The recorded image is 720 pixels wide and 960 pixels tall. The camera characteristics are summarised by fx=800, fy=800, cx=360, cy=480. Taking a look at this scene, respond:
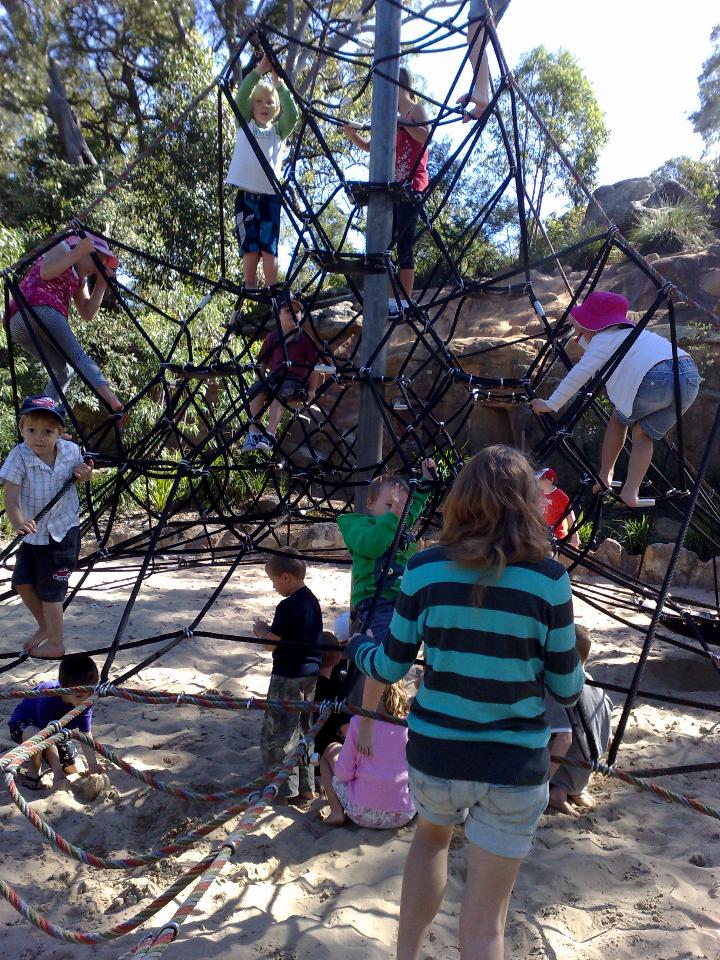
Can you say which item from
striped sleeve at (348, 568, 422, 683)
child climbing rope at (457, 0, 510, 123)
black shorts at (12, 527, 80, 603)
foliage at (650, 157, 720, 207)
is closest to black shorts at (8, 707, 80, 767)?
black shorts at (12, 527, 80, 603)

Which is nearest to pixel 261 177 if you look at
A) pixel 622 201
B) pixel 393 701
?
pixel 393 701

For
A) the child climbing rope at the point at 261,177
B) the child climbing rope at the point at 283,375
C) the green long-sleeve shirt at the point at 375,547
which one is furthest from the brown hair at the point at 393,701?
the child climbing rope at the point at 261,177

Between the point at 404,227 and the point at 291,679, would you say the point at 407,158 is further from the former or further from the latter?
the point at 291,679

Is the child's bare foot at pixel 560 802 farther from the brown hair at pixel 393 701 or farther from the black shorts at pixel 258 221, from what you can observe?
the black shorts at pixel 258 221

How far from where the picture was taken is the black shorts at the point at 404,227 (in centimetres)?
318

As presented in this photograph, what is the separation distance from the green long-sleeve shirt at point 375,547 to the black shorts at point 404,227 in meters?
1.16

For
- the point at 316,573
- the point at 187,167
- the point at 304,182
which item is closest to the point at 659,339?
the point at 316,573

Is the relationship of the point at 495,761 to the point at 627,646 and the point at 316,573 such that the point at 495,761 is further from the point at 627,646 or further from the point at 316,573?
the point at 316,573

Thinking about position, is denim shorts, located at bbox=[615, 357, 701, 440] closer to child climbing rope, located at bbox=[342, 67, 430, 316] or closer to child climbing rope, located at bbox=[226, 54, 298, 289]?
child climbing rope, located at bbox=[342, 67, 430, 316]

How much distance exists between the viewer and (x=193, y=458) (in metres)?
3.04

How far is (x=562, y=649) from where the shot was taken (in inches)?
55.0

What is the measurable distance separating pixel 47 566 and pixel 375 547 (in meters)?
1.21

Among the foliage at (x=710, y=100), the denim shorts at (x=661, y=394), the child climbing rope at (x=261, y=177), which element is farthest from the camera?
the foliage at (x=710, y=100)

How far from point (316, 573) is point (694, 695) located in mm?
2955
